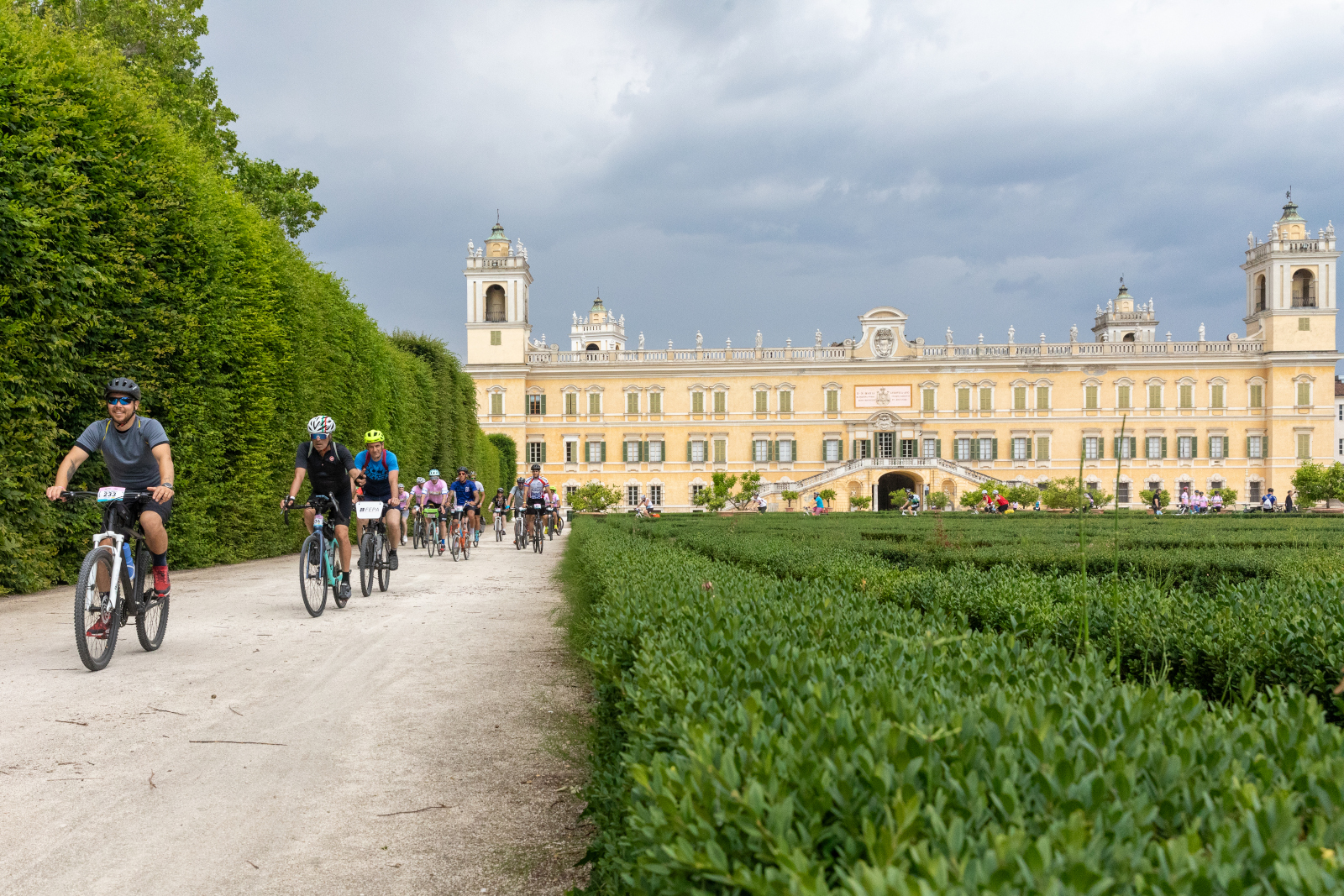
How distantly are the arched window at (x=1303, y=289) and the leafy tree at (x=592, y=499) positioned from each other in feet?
148

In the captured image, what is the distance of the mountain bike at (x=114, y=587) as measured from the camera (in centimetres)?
522

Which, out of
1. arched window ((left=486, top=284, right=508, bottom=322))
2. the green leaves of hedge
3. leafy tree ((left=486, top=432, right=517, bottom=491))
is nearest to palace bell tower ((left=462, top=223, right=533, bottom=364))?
arched window ((left=486, top=284, right=508, bottom=322))

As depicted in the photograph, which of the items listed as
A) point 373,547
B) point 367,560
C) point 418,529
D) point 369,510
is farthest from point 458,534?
point 369,510

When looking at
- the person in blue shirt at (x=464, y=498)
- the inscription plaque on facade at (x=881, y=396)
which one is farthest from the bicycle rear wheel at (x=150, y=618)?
the inscription plaque on facade at (x=881, y=396)

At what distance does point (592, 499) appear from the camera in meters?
36.8

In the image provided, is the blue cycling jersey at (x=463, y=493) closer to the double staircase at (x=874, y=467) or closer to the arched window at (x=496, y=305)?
the double staircase at (x=874, y=467)

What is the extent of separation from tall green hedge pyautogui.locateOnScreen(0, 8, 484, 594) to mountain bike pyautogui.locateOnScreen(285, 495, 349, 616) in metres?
2.48

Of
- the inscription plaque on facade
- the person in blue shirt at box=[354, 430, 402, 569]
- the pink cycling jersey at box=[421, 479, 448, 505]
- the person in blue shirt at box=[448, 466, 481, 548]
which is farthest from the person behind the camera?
the inscription plaque on facade

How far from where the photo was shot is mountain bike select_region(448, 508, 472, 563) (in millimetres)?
14953

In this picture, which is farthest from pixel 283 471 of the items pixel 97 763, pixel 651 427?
pixel 651 427

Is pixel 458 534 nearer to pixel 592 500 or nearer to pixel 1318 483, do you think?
pixel 592 500

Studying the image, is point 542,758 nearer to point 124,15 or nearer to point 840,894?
point 840,894

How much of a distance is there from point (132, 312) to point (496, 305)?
52.0 m

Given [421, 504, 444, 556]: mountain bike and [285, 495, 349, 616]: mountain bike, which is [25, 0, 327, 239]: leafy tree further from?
[285, 495, 349, 616]: mountain bike
